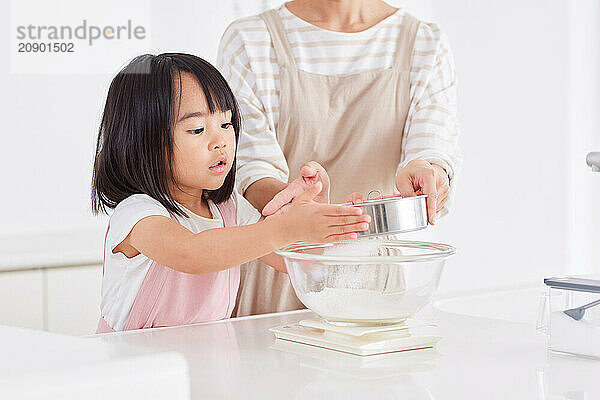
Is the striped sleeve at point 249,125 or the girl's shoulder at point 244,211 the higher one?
the striped sleeve at point 249,125

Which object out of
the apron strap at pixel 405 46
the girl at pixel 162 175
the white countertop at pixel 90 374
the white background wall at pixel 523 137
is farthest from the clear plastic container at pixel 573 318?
the white background wall at pixel 523 137

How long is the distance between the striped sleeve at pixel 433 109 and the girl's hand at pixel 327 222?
336 mm

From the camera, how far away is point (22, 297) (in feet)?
3.76

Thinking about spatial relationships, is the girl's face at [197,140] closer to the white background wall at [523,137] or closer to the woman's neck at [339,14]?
the woman's neck at [339,14]

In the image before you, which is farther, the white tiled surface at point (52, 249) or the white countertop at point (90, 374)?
the white tiled surface at point (52, 249)

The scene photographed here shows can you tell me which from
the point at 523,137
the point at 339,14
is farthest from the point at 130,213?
the point at 523,137

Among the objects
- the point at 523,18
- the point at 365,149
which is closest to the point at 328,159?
the point at 365,149

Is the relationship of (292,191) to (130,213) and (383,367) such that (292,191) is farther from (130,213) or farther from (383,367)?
(383,367)

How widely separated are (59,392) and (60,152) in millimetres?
756

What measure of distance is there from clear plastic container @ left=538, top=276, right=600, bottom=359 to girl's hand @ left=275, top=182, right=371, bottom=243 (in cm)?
18

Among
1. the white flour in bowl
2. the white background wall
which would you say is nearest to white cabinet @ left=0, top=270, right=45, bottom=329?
the white flour in bowl

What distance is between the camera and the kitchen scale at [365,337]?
2.36ft

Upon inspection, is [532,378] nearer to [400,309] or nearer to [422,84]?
[400,309]

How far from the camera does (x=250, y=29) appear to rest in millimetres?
1117
